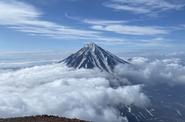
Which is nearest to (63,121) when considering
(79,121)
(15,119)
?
(79,121)

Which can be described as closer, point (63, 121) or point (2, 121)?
point (63, 121)

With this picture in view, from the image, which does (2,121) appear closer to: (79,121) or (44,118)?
(44,118)

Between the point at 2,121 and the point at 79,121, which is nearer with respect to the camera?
the point at 79,121

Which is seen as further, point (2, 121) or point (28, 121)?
point (2, 121)

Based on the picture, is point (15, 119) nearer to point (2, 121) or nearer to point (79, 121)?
point (2, 121)

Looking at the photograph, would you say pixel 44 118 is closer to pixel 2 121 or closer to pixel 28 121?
pixel 28 121

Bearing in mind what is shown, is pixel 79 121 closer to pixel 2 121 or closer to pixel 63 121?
pixel 63 121

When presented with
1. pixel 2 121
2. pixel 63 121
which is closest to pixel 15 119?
pixel 2 121
